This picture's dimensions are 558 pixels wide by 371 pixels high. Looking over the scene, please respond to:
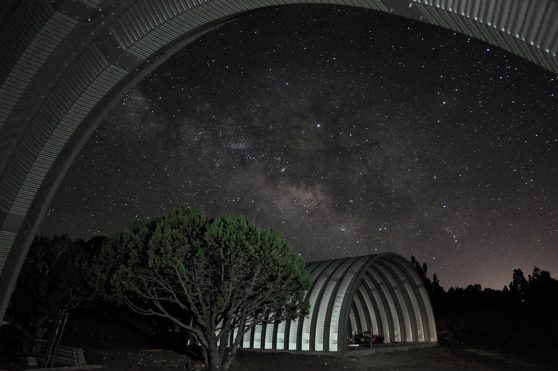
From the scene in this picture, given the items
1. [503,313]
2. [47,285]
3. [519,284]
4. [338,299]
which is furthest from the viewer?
[519,284]

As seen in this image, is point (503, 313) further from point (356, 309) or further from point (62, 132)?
point (62, 132)

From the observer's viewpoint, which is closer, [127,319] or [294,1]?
[294,1]

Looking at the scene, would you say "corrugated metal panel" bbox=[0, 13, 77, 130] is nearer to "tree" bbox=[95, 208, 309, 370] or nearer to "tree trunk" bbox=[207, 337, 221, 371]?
"tree" bbox=[95, 208, 309, 370]

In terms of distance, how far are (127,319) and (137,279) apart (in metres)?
16.7

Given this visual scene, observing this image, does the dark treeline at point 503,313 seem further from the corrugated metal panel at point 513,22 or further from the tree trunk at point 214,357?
the corrugated metal panel at point 513,22

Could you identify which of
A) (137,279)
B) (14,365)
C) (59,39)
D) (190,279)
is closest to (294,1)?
(59,39)

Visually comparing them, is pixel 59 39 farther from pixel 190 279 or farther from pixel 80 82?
pixel 190 279

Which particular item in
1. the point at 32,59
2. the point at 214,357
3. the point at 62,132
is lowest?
the point at 214,357

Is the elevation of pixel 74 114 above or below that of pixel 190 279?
above

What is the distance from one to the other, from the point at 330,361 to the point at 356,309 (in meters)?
16.5

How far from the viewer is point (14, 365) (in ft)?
63.7

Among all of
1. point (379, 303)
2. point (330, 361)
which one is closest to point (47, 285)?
point (330, 361)

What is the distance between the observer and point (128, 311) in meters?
35.1

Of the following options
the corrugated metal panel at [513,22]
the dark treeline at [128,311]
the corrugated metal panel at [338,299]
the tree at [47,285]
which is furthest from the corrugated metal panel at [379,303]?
the corrugated metal panel at [513,22]
